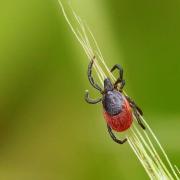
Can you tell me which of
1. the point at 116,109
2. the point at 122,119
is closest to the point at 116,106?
the point at 116,109

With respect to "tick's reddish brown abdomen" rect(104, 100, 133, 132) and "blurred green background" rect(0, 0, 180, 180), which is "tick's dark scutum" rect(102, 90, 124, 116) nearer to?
"tick's reddish brown abdomen" rect(104, 100, 133, 132)

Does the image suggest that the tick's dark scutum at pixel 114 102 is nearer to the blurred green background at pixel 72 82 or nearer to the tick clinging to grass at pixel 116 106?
the tick clinging to grass at pixel 116 106

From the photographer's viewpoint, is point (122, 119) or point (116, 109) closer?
point (122, 119)

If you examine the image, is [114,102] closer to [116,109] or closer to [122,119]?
[116,109]

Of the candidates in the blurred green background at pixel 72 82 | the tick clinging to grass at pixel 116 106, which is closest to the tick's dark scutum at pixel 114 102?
the tick clinging to grass at pixel 116 106

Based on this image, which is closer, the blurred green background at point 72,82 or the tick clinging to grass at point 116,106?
the tick clinging to grass at point 116,106

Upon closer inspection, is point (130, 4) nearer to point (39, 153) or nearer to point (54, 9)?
point (54, 9)

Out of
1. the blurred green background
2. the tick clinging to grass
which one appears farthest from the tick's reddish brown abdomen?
the blurred green background
